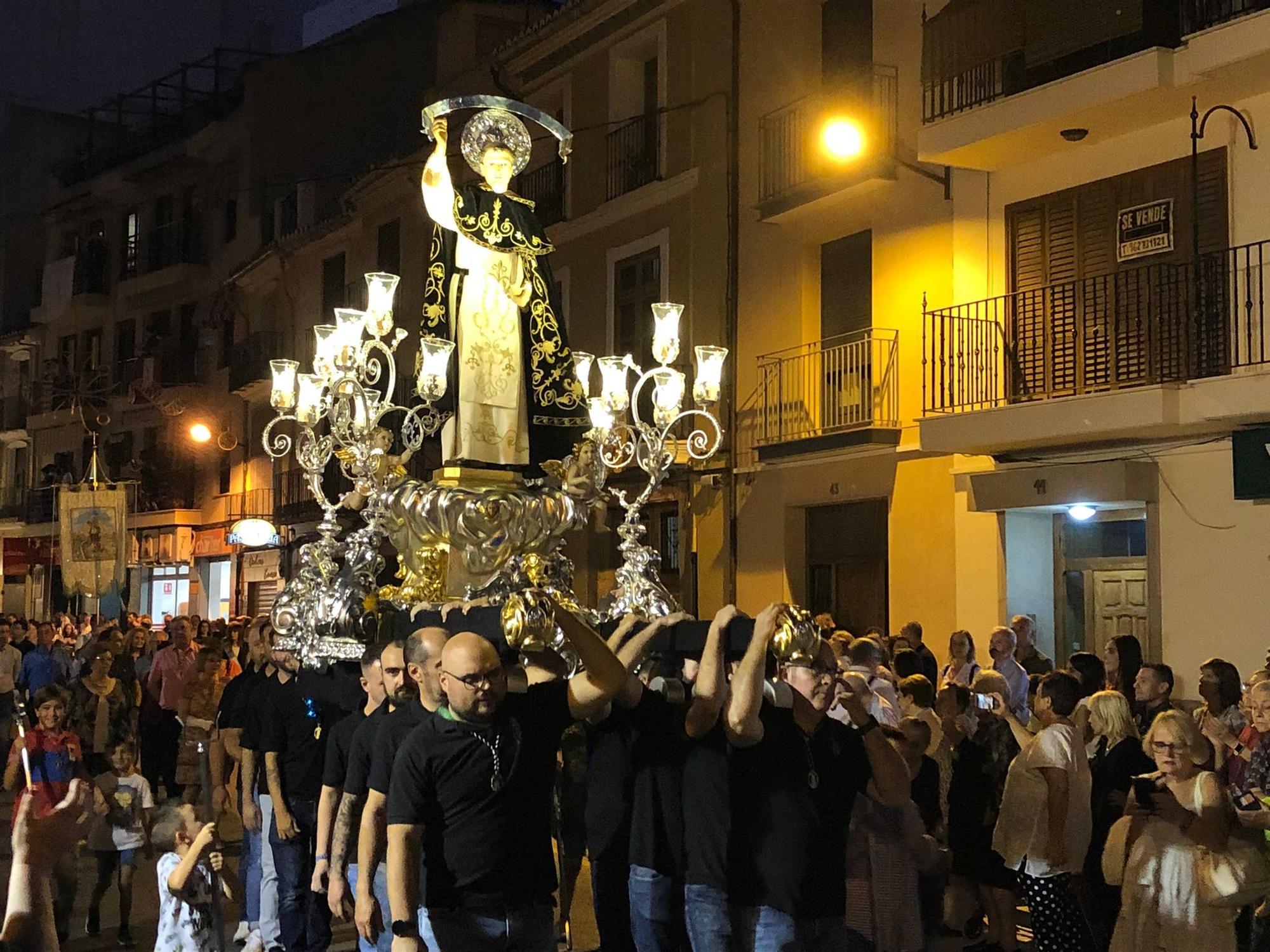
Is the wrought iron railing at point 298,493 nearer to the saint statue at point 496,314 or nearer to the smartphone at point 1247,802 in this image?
the saint statue at point 496,314

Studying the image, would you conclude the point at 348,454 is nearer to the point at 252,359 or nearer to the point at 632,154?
the point at 632,154

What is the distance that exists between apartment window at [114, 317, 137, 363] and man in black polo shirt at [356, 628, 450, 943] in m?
37.4

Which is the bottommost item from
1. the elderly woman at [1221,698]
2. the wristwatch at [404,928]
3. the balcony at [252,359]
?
the wristwatch at [404,928]

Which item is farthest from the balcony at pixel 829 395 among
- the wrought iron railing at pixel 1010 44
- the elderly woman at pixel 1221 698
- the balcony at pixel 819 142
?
the elderly woman at pixel 1221 698

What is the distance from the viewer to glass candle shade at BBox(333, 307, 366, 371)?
9.38 metres

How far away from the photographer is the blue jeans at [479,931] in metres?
4.84

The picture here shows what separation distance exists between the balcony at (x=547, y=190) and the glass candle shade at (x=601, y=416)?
12505 mm

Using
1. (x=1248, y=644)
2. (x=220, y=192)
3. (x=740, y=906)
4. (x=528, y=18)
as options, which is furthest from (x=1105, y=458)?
(x=220, y=192)

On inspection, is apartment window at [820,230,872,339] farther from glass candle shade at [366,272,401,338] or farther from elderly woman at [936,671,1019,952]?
elderly woman at [936,671,1019,952]

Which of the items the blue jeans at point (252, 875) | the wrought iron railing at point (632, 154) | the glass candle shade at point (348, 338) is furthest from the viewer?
the wrought iron railing at point (632, 154)

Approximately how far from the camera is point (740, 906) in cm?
535

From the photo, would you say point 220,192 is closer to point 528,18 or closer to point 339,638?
point 528,18

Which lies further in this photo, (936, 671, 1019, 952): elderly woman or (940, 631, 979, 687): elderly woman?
(940, 631, 979, 687): elderly woman

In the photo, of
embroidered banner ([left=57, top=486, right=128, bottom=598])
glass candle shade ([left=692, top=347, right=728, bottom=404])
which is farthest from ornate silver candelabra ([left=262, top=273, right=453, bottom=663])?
embroidered banner ([left=57, top=486, right=128, bottom=598])
